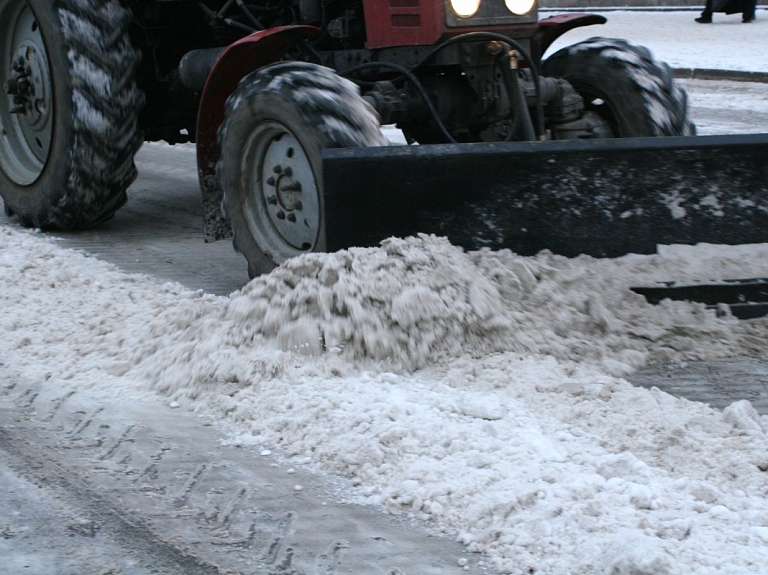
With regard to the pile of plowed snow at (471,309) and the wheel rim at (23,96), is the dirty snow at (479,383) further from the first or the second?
the wheel rim at (23,96)

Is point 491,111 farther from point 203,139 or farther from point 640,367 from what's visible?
point 640,367

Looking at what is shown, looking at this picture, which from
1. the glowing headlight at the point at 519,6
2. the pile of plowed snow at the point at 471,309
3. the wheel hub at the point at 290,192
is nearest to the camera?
the pile of plowed snow at the point at 471,309

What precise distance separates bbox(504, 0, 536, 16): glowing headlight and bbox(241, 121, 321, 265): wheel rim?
1249 mm

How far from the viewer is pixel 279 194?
4.54m

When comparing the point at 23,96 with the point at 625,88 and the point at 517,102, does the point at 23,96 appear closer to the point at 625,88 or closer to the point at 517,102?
the point at 517,102

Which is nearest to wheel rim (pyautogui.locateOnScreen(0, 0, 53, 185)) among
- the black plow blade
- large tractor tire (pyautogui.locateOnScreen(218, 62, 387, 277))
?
large tractor tire (pyautogui.locateOnScreen(218, 62, 387, 277))

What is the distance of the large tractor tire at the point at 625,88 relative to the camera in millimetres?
5172

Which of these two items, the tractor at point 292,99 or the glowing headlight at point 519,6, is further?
the glowing headlight at point 519,6

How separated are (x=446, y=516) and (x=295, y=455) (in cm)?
61

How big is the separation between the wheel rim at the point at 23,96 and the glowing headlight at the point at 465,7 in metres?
2.49

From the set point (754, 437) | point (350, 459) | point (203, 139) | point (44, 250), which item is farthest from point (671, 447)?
point (44, 250)

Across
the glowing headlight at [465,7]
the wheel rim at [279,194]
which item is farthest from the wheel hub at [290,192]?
the glowing headlight at [465,7]

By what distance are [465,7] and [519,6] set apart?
0.30 meters

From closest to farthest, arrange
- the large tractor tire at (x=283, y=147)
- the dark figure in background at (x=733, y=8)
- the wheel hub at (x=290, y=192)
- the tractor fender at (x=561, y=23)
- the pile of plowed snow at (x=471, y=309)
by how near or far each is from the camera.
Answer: the pile of plowed snow at (x=471, y=309)
the large tractor tire at (x=283, y=147)
the wheel hub at (x=290, y=192)
the tractor fender at (x=561, y=23)
the dark figure in background at (x=733, y=8)
